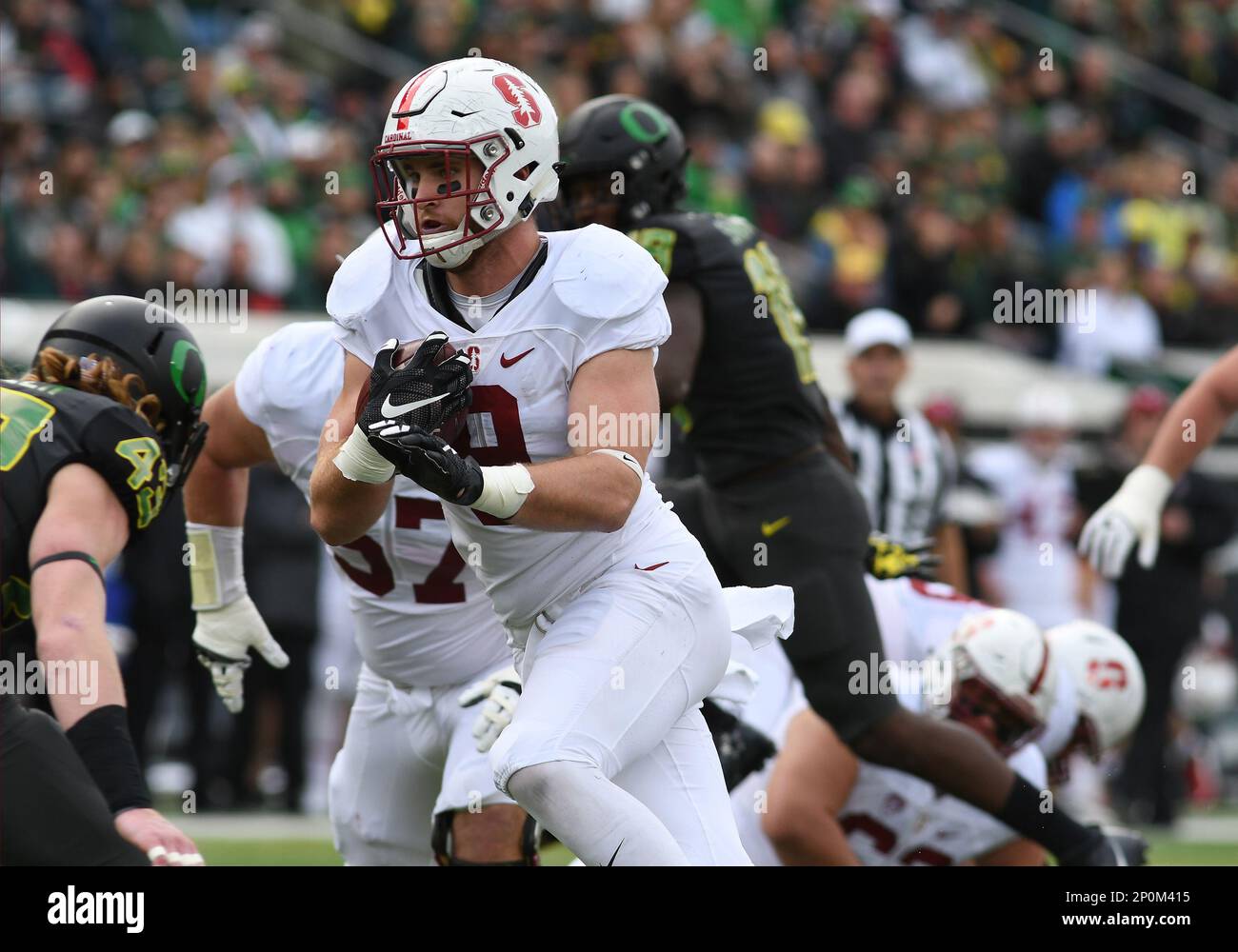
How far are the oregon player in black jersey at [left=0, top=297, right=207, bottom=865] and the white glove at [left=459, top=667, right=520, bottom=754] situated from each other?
72 centimetres

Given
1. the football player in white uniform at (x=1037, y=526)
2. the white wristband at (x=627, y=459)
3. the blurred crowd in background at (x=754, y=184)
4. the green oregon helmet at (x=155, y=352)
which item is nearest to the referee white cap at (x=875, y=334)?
the blurred crowd in background at (x=754, y=184)

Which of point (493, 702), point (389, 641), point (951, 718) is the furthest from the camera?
point (951, 718)

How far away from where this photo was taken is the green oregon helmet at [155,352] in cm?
415

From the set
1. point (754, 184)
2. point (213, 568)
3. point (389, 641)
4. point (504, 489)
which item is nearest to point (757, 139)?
point (754, 184)

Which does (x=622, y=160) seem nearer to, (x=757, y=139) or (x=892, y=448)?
(x=892, y=448)

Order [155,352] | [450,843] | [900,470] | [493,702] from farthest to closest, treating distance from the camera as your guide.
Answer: [900,470]
[450,843]
[155,352]
[493,702]

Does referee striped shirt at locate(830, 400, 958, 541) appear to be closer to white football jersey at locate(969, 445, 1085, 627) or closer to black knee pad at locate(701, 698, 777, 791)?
white football jersey at locate(969, 445, 1085, 627)

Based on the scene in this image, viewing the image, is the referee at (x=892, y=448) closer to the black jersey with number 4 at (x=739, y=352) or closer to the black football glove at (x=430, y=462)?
the black jersey with number 4 at (x=739, y=352)

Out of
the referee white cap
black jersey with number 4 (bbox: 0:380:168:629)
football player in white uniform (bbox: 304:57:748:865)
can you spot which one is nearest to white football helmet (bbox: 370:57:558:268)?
football player in white uniform (bbox: 304:57:748:865)

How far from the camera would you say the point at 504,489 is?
342 cm

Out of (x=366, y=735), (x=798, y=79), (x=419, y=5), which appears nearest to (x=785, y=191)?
(x=798, y=79)

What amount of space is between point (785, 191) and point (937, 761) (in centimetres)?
793

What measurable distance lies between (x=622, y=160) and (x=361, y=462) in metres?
1.74
